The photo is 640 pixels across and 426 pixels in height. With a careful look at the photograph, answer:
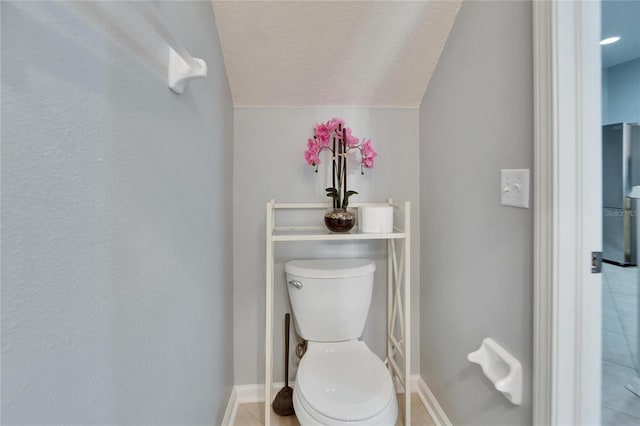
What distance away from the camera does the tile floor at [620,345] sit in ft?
4.28

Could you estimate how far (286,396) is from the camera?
1.42m

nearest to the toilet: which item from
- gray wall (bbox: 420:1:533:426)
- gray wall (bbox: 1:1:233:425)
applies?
gray wall (bbox: 420:1:533:426)

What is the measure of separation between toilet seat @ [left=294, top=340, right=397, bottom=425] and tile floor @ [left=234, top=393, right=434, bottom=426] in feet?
1.19

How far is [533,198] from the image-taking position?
0.81m

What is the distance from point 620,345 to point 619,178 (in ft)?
3.39

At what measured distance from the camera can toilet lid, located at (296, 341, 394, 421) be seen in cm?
100

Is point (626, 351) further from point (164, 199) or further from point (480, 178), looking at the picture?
point (164, 199)

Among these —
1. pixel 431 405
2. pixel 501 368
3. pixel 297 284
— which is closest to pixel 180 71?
pixel 297 284

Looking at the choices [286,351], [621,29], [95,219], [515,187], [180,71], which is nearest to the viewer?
[95,219]

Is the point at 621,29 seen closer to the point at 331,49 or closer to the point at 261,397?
the point at 331,49

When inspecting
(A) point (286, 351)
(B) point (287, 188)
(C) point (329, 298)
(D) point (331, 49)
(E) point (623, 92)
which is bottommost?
(A) point (286, 351)

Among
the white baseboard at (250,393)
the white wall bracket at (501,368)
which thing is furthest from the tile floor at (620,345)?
the white baseboard at (250,393)

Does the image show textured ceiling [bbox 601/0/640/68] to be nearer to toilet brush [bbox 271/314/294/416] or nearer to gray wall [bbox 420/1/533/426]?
gray wall [bbox 420/1/533/426]

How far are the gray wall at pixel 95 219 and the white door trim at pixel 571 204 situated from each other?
94cm
